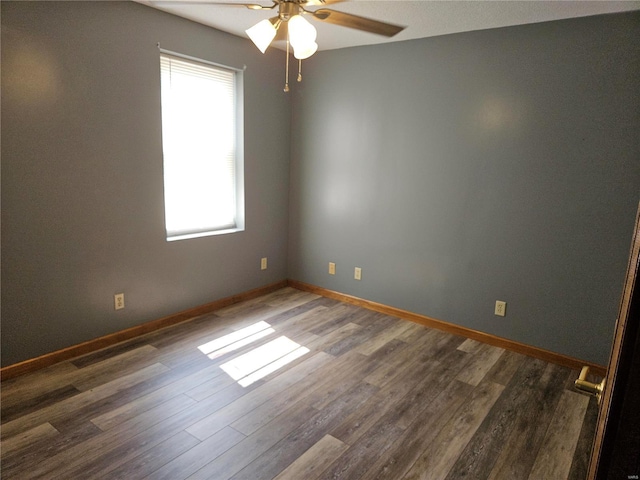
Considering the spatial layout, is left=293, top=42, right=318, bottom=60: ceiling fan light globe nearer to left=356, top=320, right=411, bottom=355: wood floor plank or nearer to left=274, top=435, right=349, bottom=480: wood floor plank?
left=274, top=435, right=349, bottom=480: wood floor plank

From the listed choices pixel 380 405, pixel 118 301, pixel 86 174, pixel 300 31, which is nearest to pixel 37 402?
pixel 118 301

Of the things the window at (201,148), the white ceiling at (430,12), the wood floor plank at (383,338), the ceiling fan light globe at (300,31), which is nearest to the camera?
the ceiling fan light globe at (300,31)

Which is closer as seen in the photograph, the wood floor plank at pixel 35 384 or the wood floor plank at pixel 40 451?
the wood floor plank at pixel 40 451

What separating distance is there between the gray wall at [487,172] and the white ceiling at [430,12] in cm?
12

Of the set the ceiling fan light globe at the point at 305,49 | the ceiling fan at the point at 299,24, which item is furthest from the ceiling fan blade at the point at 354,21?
the ceiling fan light globe at the point at 305,49

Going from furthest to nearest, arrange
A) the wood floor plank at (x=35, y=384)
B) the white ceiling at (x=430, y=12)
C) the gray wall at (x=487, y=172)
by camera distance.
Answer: the gray wall at (x=487, y=172) < the white ceiling at (x=430, y=12) < the wood floor plank at (x=35, y=384)

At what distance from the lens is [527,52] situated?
9.27ft

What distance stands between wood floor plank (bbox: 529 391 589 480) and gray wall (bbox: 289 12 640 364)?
547 millimetres

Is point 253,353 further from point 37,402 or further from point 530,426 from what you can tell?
point 530,426

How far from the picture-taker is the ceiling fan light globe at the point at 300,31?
5.71 ft

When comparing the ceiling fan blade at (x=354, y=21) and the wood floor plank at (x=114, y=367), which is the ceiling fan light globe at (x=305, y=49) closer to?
the ceiling fan blade at (x=354, y=21)

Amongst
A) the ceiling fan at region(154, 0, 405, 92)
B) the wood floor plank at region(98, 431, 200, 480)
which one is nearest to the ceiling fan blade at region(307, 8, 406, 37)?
the ceiling fan at region(154, 0, 405, 92)

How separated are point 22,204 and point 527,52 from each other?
3.42 meters

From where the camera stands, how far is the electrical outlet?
298cm
